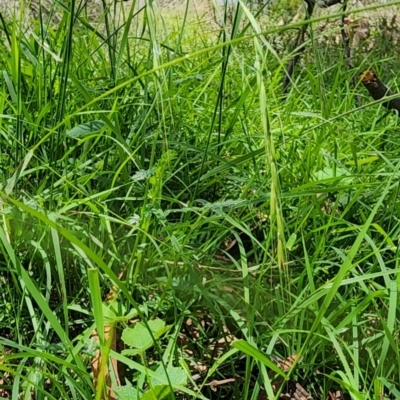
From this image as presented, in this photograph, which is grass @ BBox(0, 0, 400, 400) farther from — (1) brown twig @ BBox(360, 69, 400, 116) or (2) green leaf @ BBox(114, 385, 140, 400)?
(1) brown twig @ BBox(360, 69, 400, 116)

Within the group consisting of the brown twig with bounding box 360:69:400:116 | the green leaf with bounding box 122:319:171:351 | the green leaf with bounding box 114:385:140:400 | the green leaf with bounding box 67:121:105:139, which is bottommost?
the green leaf with bounding box 114:385:140:400

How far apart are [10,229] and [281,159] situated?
58 centimetres

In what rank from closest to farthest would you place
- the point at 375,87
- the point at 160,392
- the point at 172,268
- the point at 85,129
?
1. the point at 160,392
2. the point at 172,268
3. the point at 85,129
4. the point at 375,87

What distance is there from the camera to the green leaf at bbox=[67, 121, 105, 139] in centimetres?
106

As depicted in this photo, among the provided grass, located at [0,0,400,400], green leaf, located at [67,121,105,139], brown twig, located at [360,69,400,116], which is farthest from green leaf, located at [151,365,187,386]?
brown twig, located at [360,69,400,116]

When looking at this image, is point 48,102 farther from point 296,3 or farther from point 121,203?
point 296,3

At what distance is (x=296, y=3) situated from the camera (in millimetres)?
3096

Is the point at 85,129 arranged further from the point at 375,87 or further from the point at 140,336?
the point at 375,87

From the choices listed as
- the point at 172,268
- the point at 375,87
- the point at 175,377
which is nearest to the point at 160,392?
the point at 175,377

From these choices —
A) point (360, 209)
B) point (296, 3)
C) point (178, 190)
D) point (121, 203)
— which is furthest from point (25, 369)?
point (296, 3)

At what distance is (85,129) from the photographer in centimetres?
108

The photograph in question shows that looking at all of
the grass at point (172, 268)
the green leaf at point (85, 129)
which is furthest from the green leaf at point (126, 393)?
the green leaf at point (85, 129)

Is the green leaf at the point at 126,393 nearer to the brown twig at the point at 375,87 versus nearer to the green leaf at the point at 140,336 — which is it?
the green leaf at the point at 140,336

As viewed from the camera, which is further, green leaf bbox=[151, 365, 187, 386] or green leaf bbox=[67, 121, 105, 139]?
green leaf bbox=[67, 121, 105, 139]
